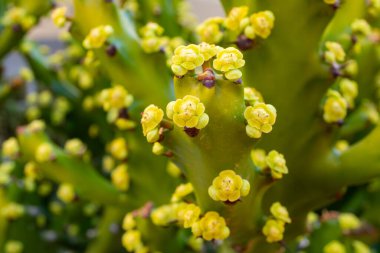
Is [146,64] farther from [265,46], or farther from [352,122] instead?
[352,122]

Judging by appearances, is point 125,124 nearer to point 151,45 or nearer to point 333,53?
point 151,45

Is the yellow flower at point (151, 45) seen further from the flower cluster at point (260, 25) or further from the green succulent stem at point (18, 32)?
the green succulent stem at point (18, 32)

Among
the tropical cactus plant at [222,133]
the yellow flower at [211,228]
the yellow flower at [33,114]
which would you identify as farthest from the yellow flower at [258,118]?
the yellow flower at [33,114]

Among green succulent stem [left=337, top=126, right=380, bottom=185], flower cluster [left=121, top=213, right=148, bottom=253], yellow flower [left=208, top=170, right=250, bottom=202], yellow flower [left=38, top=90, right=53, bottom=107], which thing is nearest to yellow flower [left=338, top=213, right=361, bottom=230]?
green succulent stem [left=337, top=126, right=380, bottom=185]

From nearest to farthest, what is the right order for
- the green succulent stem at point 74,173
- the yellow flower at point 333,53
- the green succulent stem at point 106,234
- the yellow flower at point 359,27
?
the yellow flower at point 333,53
the yellow flower at point 359,27
the green succulent stem at point 74,173
the green succulent stem at point 106,234

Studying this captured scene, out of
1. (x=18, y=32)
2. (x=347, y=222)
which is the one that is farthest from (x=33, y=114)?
(x=347, y=222)

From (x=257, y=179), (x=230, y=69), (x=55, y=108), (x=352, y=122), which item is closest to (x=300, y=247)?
(x=352, y=122)

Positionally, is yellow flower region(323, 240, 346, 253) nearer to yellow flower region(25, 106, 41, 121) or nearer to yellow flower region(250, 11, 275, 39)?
yellow flower region(250, 11, 275, 39)

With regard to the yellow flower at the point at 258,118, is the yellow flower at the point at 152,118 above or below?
above
